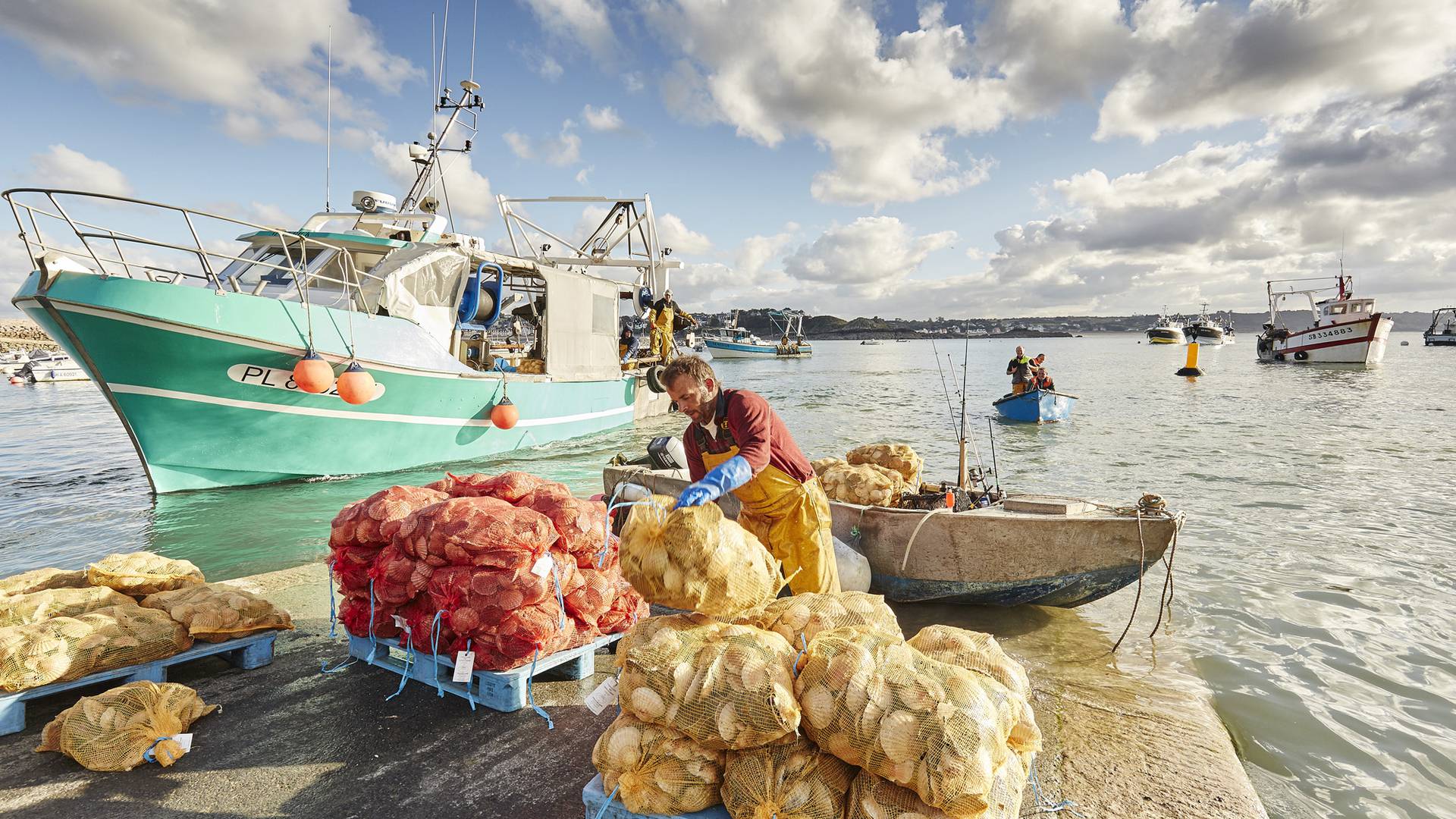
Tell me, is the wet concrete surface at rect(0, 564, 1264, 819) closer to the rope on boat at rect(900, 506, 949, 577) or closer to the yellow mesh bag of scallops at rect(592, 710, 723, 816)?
the yellow mesh bag of scallops at rect(592, 710, 723, 816)

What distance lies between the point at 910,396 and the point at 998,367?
38.0 metres

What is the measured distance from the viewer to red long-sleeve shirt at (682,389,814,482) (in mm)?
3594

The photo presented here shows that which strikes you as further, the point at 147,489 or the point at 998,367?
the point at 998,367

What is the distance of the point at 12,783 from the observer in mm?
2949

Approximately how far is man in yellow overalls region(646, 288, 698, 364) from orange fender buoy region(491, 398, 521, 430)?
5823 mm

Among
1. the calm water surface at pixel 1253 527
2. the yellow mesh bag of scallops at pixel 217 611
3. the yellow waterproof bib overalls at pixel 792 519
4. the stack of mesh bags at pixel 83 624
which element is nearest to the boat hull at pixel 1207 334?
the calm water surface at pixel 1253 527

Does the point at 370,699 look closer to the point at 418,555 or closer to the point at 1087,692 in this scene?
the point at 418,555

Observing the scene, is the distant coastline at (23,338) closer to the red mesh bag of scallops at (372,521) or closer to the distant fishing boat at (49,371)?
the distant fishing boat at (49,371)

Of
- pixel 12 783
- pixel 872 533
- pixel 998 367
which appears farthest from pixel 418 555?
pixel 998 367

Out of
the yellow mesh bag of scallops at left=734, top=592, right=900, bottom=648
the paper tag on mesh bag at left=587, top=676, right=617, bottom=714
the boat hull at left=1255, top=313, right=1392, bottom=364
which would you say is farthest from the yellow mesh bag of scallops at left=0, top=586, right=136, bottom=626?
the boat hull at left=1255, top=313, right=1392, bottom=364

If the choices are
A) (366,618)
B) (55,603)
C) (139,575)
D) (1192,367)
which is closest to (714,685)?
(366,618)

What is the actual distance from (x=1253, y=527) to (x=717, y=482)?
29.8ft

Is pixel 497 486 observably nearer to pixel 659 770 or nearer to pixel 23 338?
pixel 659 770

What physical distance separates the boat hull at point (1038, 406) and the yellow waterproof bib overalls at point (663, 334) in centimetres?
999
